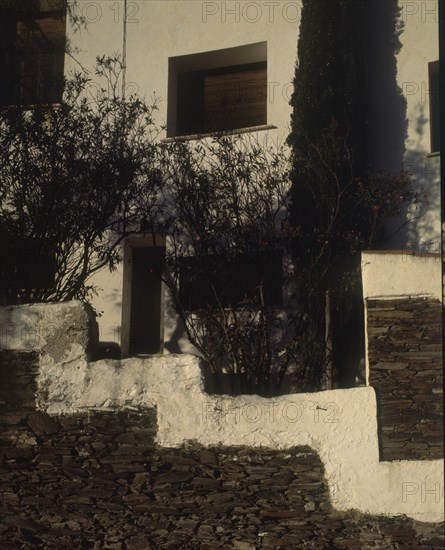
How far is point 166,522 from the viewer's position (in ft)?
23.1

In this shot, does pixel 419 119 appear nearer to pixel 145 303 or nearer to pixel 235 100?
pixel 235 100

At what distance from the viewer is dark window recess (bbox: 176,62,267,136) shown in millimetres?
10078

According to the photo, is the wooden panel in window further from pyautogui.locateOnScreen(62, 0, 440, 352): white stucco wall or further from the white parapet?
the white parapet

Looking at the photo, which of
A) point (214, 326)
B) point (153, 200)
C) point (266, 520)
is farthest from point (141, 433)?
point (153, 200)

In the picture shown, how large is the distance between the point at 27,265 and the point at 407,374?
357 cm

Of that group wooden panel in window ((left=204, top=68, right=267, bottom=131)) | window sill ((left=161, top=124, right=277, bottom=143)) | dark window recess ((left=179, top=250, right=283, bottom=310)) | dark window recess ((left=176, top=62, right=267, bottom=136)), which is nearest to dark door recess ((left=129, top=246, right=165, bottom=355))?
dark window recess ((left=179, top=250, right=283, bottom=310))

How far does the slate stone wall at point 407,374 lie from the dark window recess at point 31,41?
494 cm

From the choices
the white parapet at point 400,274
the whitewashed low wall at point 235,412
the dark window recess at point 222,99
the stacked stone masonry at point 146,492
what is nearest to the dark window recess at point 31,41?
the dark window recess at point 222,99

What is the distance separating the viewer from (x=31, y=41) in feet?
34.2

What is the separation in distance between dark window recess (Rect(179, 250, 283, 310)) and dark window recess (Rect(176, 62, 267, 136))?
5.80ft

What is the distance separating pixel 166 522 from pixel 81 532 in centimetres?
67

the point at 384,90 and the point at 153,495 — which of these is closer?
the point at 153,495

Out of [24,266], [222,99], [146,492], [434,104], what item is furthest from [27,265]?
[434,104]

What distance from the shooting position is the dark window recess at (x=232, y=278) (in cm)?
884
